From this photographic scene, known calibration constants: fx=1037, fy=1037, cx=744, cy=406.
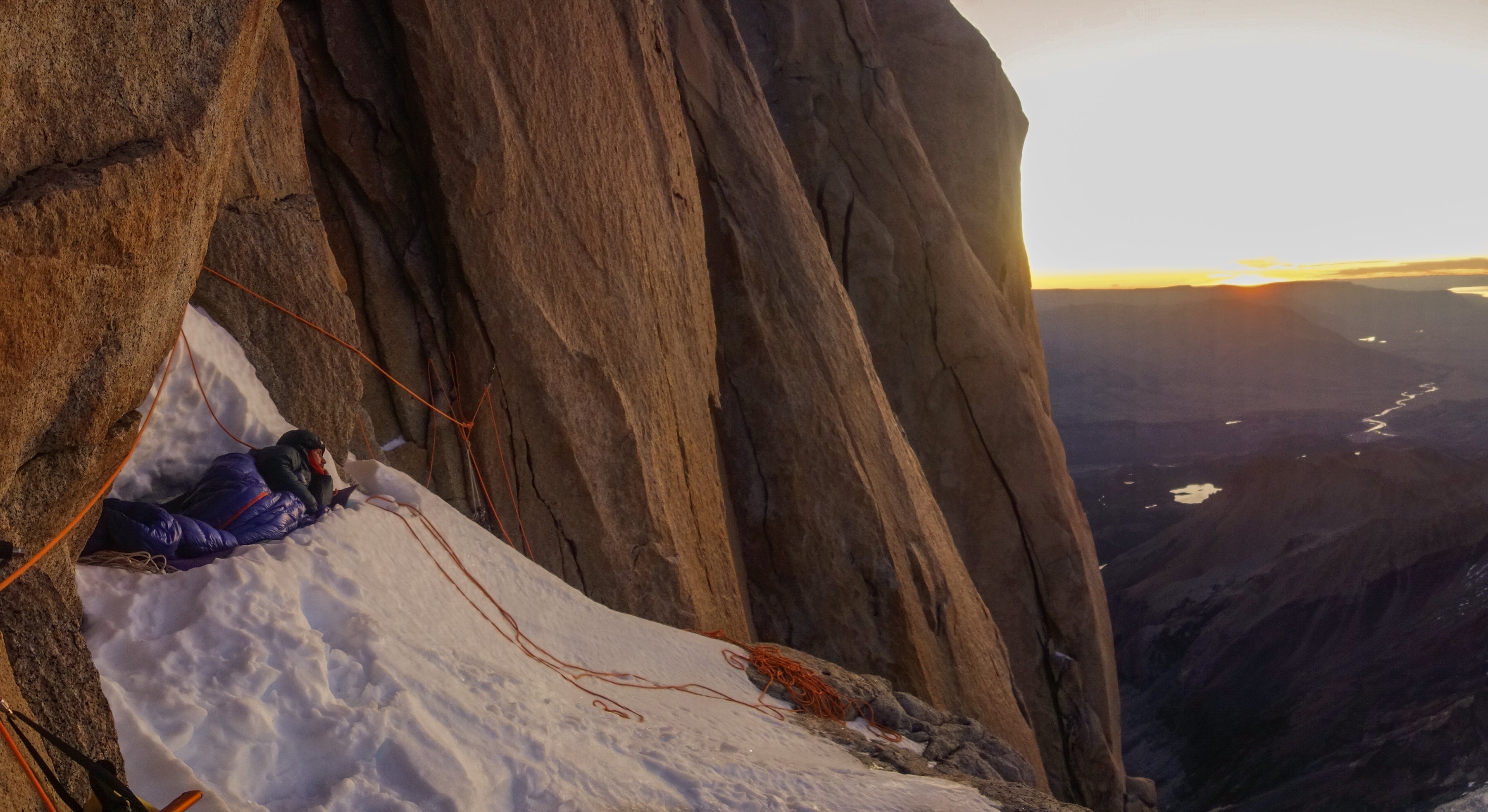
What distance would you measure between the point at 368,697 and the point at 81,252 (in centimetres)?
156

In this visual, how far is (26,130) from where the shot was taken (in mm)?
2312

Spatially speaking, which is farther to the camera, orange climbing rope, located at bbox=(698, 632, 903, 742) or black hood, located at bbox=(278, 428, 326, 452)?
orange climbing rope, located at bbox=(698, 632, 903, 742)

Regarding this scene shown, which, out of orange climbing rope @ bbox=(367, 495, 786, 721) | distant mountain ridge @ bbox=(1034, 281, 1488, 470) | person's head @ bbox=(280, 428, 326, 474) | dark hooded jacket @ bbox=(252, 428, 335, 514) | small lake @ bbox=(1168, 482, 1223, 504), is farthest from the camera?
distant mountain ridge @ bbox=(1034, 281, 1488, 470)

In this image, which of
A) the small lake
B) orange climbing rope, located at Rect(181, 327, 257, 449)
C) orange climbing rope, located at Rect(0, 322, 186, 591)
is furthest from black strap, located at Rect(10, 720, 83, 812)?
the small lake

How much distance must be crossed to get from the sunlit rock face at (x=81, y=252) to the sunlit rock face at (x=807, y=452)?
653 centimetres

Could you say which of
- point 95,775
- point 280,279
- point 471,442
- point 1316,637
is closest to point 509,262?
point 471,442

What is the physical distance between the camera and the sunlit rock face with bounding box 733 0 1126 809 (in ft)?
44.3

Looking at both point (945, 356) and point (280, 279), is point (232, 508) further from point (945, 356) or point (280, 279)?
point (945, 356)

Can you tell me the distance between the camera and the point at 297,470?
14.6 feet

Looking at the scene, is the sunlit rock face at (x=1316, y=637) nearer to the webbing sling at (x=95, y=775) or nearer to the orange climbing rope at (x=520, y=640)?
the orange climbing rope at (x=520, y=640)

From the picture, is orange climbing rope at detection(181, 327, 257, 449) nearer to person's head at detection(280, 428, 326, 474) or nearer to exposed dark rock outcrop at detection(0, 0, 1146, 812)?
person's head at detection(280, 428, 326, 474)

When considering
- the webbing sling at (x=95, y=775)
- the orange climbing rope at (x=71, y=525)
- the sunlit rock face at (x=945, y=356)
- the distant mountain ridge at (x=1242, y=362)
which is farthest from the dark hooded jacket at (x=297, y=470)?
the distant mountain ridge at (x=1242, y=362)

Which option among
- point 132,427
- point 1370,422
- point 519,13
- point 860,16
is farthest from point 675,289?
point 1370,422

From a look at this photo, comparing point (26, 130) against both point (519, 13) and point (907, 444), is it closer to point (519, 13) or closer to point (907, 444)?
point (519, 13)
